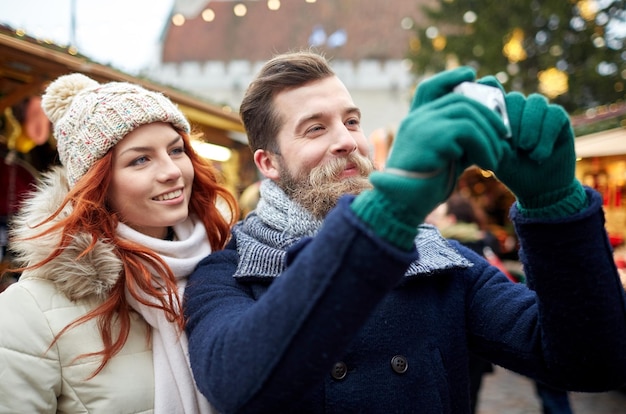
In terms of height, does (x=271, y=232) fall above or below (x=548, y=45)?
below

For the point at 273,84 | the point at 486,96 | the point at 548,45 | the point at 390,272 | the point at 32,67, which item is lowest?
the point at 32,67

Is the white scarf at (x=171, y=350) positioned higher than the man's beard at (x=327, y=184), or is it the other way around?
the man's beard at (x=327, y=184)

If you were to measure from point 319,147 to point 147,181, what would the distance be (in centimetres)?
59

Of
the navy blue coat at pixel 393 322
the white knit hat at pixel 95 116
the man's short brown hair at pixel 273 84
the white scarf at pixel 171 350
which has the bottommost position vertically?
the white scarf at pixel 171 350

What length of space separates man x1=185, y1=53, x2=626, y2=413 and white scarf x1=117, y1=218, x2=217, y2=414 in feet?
0.40

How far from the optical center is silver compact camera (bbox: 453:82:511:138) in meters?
1.08

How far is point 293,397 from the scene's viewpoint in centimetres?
109

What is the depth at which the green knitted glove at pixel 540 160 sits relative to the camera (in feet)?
3.71

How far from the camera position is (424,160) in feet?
3.21

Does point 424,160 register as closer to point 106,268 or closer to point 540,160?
point 540,160

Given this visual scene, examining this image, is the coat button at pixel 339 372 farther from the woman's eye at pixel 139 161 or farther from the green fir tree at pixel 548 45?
the green fir tree at pixel 548 45

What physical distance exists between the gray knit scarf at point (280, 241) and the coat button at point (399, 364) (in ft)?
0.77

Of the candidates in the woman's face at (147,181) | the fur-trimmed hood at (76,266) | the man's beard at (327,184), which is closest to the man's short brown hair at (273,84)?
the man's beard at (327,184)

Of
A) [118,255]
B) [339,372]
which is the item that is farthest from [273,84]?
[339,372]
